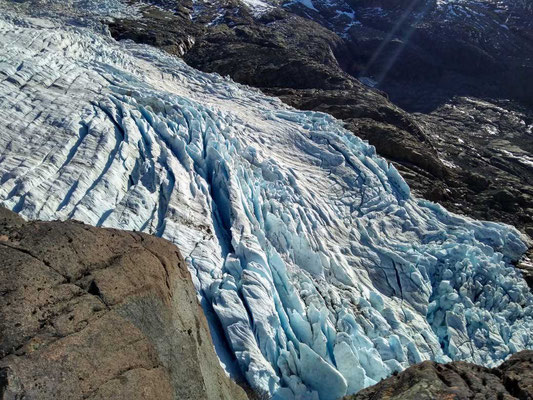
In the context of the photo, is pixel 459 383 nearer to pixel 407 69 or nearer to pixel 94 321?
pixel 94 321

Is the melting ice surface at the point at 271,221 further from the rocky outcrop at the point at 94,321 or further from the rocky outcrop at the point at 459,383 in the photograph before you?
the rocky outcrop at the point at 94,321

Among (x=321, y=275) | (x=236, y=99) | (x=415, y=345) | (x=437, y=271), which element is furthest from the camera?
(x=236, y=99)

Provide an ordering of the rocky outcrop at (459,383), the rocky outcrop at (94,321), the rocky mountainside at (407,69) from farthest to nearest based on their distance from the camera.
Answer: the rocky mountainside at (407,69) < the rocky outcrop at (459,383) < the rocky outcrop at (94,321)

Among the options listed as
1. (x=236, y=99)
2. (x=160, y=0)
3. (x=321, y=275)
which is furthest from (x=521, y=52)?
(x=321, y=275)

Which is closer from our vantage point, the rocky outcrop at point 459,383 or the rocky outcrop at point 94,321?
the rocky outcrop at point 94,321

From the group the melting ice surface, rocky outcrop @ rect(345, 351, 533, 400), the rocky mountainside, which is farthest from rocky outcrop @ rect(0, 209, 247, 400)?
the rocky mountainside

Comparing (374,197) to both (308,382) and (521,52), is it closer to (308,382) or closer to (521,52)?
(308,382)

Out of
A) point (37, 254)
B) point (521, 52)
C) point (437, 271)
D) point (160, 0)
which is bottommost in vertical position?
point (160, 0)

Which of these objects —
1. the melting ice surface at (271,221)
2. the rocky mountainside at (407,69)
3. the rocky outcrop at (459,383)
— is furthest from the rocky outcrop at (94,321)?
the rocky mountainside at (407,69)
